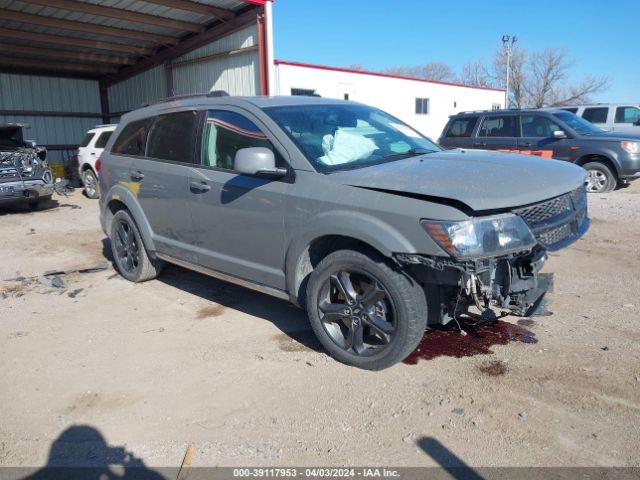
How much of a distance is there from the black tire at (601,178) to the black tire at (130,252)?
918 centimetres

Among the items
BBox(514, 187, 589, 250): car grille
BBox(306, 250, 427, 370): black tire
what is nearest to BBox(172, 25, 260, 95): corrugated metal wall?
BBox(306, 250, 427, 370): black tire

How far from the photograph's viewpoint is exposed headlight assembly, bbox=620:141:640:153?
10.9m

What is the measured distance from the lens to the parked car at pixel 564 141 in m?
11.0

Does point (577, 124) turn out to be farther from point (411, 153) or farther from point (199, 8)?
point (199, 8)

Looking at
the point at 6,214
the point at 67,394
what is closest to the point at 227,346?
the point at 67,394

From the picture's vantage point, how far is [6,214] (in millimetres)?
11820

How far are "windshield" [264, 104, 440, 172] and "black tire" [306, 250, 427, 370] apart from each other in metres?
0.75

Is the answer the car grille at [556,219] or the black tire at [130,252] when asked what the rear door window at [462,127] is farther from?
the car grille at [556,219]

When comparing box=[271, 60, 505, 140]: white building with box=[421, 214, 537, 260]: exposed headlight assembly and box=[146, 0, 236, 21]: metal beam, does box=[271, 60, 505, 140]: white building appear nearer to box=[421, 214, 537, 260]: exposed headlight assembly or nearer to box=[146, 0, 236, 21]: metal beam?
box=[146, 0, 236, 21]: metal beam

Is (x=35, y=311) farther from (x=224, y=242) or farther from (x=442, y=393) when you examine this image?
(x=442, y=393)

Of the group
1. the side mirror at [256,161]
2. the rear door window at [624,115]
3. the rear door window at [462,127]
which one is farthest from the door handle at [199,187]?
the rear door window at [624,115]

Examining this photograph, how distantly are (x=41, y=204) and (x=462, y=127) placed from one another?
10.2 meters

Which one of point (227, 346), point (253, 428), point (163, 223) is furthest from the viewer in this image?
point (163, 223)

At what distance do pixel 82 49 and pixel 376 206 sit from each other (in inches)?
681
